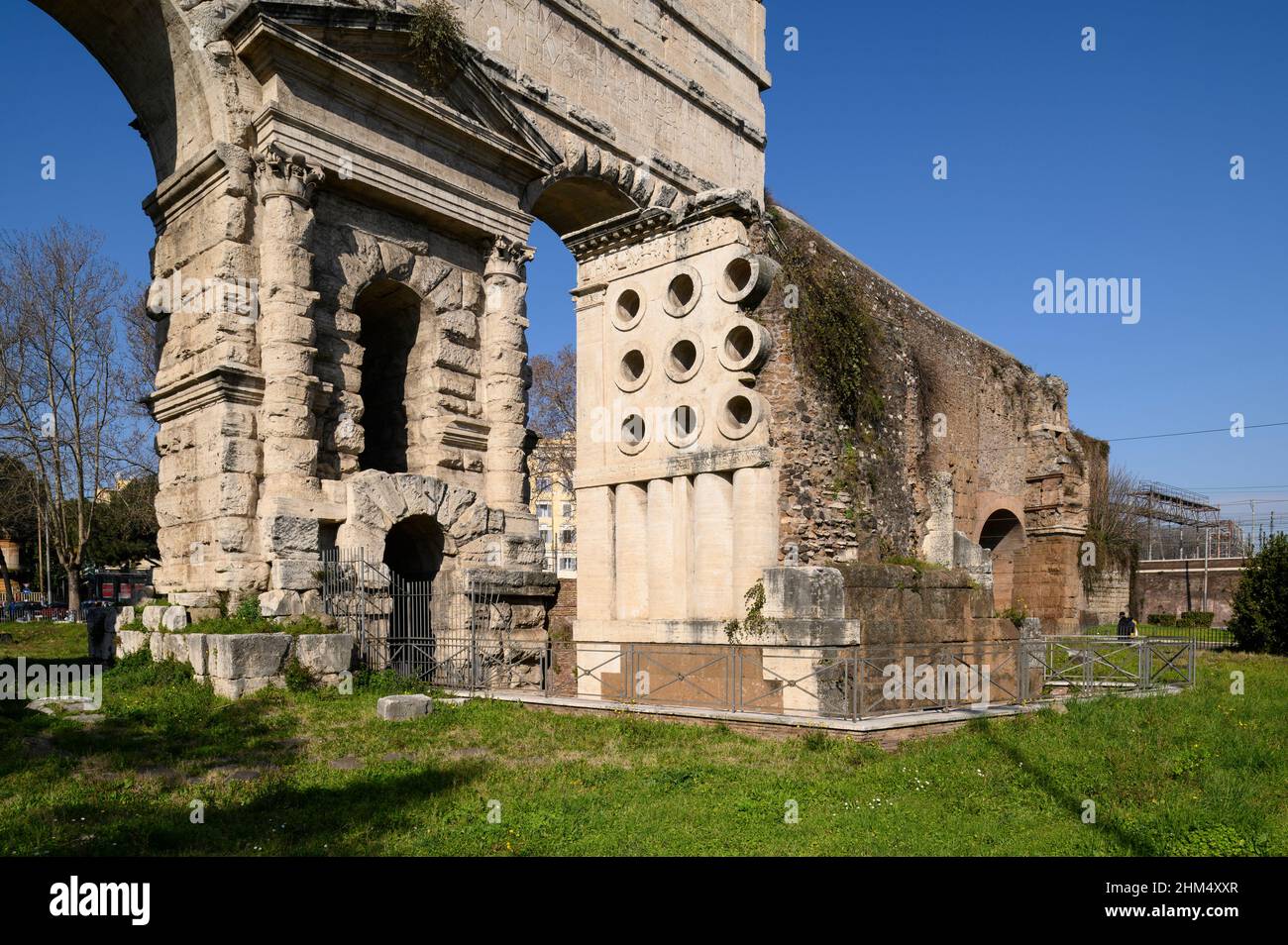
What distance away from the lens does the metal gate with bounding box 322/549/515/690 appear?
12.8m

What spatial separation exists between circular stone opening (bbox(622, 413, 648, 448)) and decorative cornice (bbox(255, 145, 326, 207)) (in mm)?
5369

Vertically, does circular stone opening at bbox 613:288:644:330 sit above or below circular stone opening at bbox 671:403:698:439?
above

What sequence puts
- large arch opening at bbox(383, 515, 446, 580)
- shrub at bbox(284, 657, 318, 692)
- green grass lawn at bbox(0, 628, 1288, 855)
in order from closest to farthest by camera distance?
green grass lawn at bbox(0, 628, 1288, 855) < shrub at bbox(284, 657, 318, 692) < large arch opening at bbox(383, 515, 446, 580)

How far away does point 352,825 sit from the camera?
5.88 meters

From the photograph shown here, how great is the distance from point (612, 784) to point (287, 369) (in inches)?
320

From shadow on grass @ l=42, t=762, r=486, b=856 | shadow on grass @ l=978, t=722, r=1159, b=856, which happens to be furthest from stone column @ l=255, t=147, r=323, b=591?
shadow on grass @ l=978, t=722, r=1159, b=856

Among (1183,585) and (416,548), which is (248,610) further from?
(1183,585)

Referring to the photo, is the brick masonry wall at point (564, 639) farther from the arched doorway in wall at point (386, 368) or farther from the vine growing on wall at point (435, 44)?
the vine growing on wall at point (435, 44)

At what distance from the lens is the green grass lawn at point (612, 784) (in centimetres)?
558

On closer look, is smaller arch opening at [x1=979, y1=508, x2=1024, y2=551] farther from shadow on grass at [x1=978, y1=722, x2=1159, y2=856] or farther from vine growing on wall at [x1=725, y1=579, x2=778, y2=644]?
shadow on grass at [x1=978, y1=722, x2=1159, y2=856]

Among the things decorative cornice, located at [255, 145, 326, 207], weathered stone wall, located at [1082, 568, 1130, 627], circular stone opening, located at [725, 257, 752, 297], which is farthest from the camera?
weathered stone wall, located at [1082, 568, 1130, 627]

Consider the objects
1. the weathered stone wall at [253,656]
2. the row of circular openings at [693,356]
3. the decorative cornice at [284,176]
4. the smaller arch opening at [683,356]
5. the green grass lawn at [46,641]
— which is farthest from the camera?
the green grass lawn at [46,641]

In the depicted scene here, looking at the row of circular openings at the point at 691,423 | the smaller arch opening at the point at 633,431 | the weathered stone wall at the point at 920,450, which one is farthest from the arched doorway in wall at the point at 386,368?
the weathered stone wall at the point at 920,450

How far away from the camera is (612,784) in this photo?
7.04 metres
